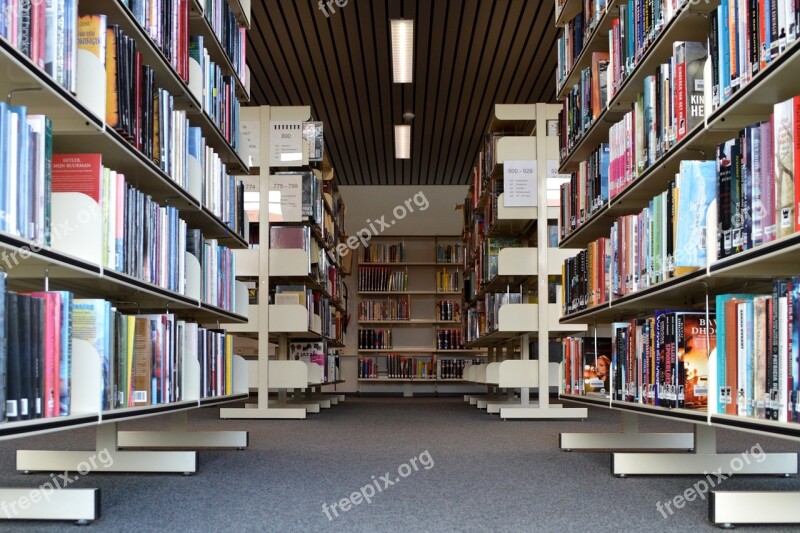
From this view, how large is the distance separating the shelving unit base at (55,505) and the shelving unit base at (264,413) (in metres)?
4.07

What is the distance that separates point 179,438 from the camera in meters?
3.71

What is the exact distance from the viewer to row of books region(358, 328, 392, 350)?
1160cm

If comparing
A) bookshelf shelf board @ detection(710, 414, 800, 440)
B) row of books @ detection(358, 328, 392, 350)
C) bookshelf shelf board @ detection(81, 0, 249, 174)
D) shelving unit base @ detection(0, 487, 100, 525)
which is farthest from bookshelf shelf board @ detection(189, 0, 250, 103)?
row of books @ detection(358, 328, 392, 350)

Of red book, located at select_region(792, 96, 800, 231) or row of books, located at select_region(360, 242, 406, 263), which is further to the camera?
row of books, located at select_region(360, 242, 406, 263)

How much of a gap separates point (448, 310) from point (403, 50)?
5.03m

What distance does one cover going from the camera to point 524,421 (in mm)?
5969

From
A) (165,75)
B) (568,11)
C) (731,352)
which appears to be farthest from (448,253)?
(731,352)

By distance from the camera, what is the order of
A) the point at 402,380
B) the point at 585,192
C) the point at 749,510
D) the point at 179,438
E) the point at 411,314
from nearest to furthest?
the point at 749,510
the point at 179,438
the point at 585,192
the point at 402,380
the point at 411,314

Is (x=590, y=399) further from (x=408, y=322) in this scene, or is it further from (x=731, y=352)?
(x=408, y=322)

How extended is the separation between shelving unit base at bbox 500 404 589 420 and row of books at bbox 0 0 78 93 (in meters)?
4.57

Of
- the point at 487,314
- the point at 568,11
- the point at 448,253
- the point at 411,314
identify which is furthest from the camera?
the point at 411,314

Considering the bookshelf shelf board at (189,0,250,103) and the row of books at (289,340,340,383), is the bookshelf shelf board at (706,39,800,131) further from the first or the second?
the row of books at (289,340,340,383)

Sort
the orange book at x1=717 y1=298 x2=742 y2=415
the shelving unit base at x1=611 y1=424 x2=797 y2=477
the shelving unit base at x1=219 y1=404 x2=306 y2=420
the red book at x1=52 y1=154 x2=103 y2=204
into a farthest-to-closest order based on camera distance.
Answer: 1. the shelving unit base at x1=219 y1=404 x2=306 y2=420
2. the shelving unit base at x1=611 y1=424 x2=797 y2=477
3. the red book at x1=52 y1=154 x2=103 y2=204
4. the orange book at x1=717 y1=298 x2=742 y2=415

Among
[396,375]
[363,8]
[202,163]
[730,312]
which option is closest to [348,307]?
[396,375]
